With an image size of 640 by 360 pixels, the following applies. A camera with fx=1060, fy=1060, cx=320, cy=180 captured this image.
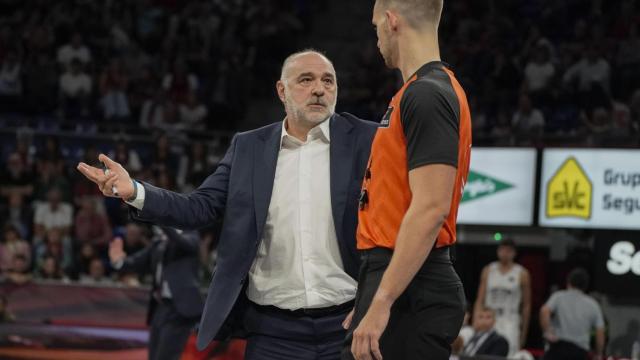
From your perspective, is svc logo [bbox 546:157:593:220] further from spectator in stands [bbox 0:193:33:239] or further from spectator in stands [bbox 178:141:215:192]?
spectator in stands [bbox 0:193:33:239]

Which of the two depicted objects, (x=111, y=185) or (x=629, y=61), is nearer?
(x=111, y=185)

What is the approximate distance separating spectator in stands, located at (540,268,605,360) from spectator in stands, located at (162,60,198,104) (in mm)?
7778

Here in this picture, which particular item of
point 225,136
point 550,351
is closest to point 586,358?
point 550,351

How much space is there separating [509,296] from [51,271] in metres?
5.42

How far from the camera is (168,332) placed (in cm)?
916

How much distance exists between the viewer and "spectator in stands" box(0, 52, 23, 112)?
16688 millimetres

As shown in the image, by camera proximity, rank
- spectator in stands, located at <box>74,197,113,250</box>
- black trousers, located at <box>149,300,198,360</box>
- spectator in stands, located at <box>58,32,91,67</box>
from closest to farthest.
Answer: black trousers, located at <box>149,300,198,360</box> → spectator in stands, located at <box>74,197,113,250</box> → spectator in stands, located at <box>58,32,91,67</box>

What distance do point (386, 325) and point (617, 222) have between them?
28.7 ft

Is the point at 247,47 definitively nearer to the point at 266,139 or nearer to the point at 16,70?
the point at 16,70

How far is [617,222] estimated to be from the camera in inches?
451

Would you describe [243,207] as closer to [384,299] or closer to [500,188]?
[384,299]

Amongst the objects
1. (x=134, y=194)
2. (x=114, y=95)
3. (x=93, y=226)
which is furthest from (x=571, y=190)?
(x=134, y=194)

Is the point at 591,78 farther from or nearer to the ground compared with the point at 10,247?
farther from the ground

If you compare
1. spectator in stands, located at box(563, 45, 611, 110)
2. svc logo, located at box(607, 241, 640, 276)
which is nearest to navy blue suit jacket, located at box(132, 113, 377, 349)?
svc logo, located at box(607, 241, 640, 276)
